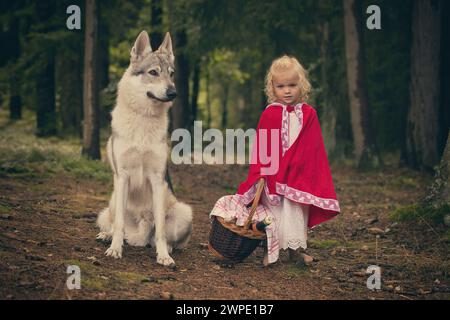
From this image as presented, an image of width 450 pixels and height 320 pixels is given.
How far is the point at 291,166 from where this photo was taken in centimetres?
662

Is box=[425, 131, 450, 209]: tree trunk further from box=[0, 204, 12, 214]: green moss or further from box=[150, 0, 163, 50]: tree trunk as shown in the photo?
box=[150, 0, 163, 50]: tree trunk

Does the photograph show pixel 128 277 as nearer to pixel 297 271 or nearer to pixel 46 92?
pixel 297 271

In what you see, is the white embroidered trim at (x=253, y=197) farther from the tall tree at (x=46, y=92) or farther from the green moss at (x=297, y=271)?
the tall tree at (x=46, y=92)

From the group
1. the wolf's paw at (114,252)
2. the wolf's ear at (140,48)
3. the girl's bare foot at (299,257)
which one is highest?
the wolf's ear at (140,48)

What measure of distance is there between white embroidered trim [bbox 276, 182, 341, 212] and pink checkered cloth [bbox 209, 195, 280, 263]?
0.33 metres

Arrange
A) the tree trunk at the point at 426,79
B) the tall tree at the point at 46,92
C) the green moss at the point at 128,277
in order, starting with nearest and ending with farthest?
the green moss at the point at 128,277 → the tree trunk at the point at 426,79 → the tall tree at the point at 46,92

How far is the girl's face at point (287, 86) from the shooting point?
260 inches

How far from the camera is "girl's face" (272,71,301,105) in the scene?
661 cm

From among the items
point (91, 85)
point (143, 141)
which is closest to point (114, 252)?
point (143, 141)

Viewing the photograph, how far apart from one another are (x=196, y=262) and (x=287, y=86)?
230 centimetres

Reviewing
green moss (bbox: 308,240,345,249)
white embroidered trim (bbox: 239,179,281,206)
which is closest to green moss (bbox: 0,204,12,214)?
white embroidered trim (bbox: 239,179,281,206)

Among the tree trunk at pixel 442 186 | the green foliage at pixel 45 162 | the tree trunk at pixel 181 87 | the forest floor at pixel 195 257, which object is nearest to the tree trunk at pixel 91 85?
the green foliage at pixel 45 162

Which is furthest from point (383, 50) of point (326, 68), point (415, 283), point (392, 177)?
point (415, 283)

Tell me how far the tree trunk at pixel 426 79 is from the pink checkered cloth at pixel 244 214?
8.92 metres
